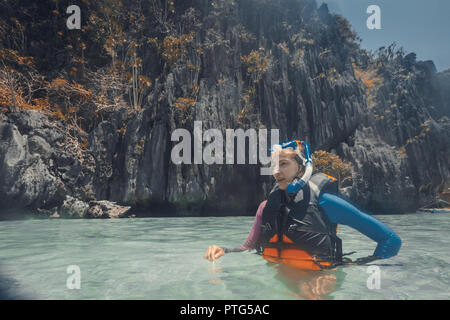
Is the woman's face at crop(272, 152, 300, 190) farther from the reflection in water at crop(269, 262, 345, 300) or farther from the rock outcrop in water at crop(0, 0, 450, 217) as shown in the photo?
the rock outcrop in water at crop(0, 0, 450, 217)

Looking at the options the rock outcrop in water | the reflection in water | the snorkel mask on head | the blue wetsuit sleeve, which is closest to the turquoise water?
the reflection in water

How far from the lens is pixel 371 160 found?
1798 cm

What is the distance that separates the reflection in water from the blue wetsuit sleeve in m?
0.43

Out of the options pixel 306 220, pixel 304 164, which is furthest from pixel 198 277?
pixel 304 164

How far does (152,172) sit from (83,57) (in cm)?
774

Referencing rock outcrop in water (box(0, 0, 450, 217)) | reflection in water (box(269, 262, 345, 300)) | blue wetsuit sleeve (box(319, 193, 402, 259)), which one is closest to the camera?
reflection in water (box(269, 262, 345, 300))

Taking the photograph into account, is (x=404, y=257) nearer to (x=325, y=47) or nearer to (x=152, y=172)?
(x=152, y=172)

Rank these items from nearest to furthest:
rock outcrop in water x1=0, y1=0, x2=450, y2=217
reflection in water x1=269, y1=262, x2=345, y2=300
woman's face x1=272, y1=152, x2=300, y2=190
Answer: reflection in water x1=269, y1=262, x2=345, y2=300 < woman's face x1=272, y1=152, x2=300, y2=190 < rock outcrop in water x1=0, y1=0, x2=450, y2=217

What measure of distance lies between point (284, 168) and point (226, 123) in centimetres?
1245

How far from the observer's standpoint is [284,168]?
258 cm

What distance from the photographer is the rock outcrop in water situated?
12.6m

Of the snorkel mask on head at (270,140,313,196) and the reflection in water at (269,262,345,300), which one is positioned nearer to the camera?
the reflection in water at (269,262,345,300)

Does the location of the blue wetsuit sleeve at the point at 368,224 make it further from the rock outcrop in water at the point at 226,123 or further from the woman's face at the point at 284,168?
the rock outcrop in water at the point at 226,123

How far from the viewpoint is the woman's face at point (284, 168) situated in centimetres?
257
